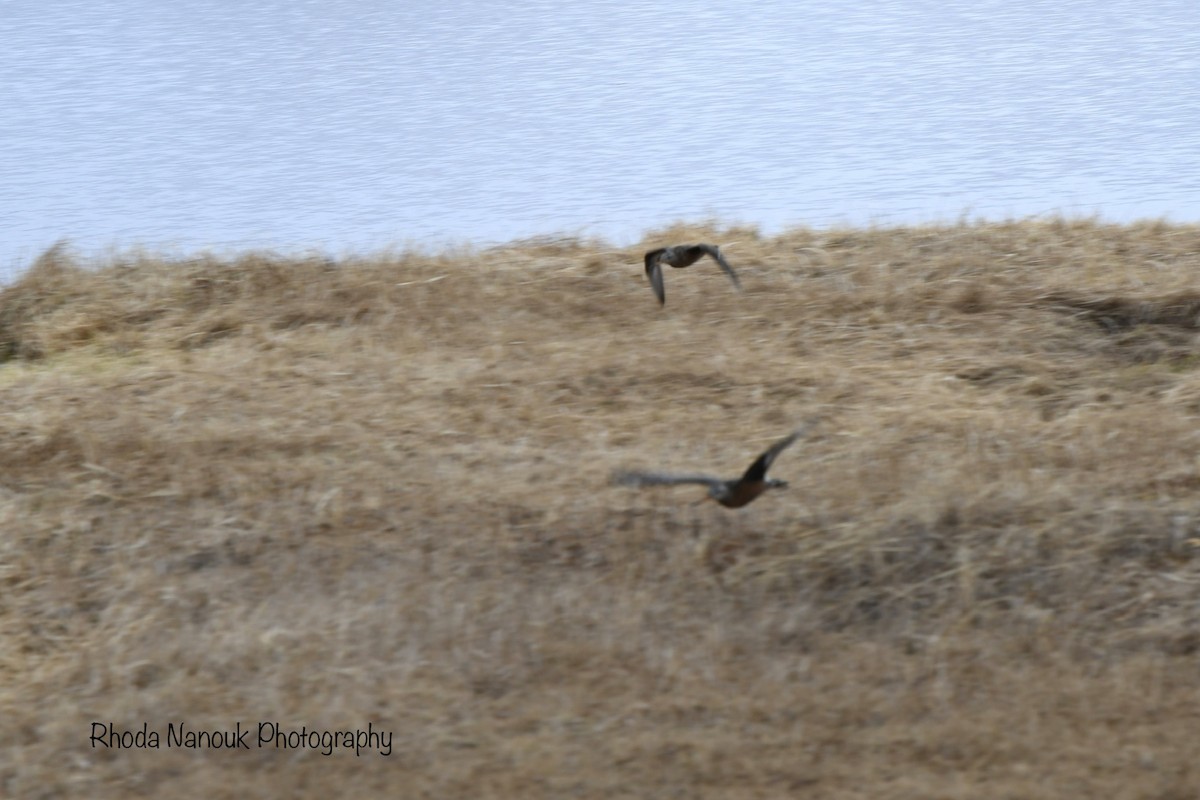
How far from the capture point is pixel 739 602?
394cm

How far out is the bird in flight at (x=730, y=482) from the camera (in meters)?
3.78

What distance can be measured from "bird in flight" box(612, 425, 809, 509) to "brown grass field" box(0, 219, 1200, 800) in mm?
227

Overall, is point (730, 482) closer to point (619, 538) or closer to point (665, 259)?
point (619, 538)

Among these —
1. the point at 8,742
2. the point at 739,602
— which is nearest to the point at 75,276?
the point at 8,742

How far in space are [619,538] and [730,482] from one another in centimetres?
42

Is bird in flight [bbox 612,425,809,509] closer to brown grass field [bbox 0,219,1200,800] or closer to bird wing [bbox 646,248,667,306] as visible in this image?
brown grass field [bbox 0,219,1200,800]

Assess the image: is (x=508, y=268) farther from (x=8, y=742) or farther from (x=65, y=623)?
(x=8, y=742)

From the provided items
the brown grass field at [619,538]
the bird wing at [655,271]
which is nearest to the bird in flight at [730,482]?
the brown grass field at [619,538]

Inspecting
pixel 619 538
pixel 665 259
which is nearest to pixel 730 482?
pixel 619 538

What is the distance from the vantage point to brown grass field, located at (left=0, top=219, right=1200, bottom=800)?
132 inches

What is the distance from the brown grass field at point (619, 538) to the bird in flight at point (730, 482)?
23 cm

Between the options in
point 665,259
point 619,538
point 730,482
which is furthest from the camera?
point 665,259

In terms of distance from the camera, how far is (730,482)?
3934 millimetres

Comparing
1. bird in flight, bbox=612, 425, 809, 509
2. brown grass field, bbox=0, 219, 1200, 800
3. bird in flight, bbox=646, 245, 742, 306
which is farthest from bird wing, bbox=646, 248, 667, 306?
bird in flight, bbox=612, 425, 809, 509
